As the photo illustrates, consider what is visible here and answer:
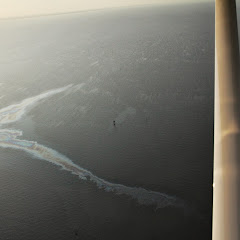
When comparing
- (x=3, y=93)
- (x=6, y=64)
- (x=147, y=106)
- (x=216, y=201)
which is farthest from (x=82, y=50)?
(x=216, y=201)

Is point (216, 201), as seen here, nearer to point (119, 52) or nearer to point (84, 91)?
point (84, 91)

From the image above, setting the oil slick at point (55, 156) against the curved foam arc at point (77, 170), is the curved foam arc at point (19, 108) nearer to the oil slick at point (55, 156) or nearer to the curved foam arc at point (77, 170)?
the oil slick at point (55, 156)

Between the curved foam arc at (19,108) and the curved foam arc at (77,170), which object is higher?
the curved foam arc at (19,108)

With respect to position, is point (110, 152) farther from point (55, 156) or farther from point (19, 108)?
point (19, 108)

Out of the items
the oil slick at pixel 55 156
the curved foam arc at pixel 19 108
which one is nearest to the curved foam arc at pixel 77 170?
the oil slick at pixel 55 156

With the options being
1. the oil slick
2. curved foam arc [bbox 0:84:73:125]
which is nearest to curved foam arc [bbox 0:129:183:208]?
the oil slick

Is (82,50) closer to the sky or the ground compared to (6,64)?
closer to the sky
